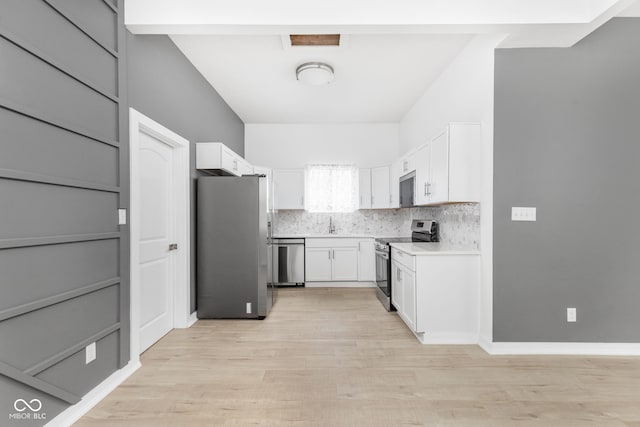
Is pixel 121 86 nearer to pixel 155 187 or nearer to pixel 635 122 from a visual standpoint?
pixel 155 187

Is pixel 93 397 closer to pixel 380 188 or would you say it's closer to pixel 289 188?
pixel 289 188

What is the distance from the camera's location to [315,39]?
2.88m

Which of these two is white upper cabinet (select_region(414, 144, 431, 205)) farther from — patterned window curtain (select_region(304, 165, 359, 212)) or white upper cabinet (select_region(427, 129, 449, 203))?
patterned window curtain (select_region(304, 165, 359, 212))

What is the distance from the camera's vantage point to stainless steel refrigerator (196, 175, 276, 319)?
3562 millimetres

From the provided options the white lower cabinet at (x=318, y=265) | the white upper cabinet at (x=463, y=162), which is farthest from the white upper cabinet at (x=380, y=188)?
the white upper cabinet at (x=463, y=162)

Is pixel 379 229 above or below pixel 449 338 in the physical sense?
above

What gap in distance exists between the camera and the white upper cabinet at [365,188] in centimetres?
550

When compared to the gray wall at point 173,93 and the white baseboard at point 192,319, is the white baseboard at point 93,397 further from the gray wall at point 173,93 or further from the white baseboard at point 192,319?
the gray wall at point 173,93

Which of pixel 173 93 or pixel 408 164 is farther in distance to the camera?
pixel 408 164

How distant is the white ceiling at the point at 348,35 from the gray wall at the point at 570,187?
291mm

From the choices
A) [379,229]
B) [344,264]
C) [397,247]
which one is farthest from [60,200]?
[379,229]

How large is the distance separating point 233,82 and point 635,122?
4.04 metres

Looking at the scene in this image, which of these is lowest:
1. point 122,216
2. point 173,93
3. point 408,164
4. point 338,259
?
point 338,259

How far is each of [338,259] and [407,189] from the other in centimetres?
176
